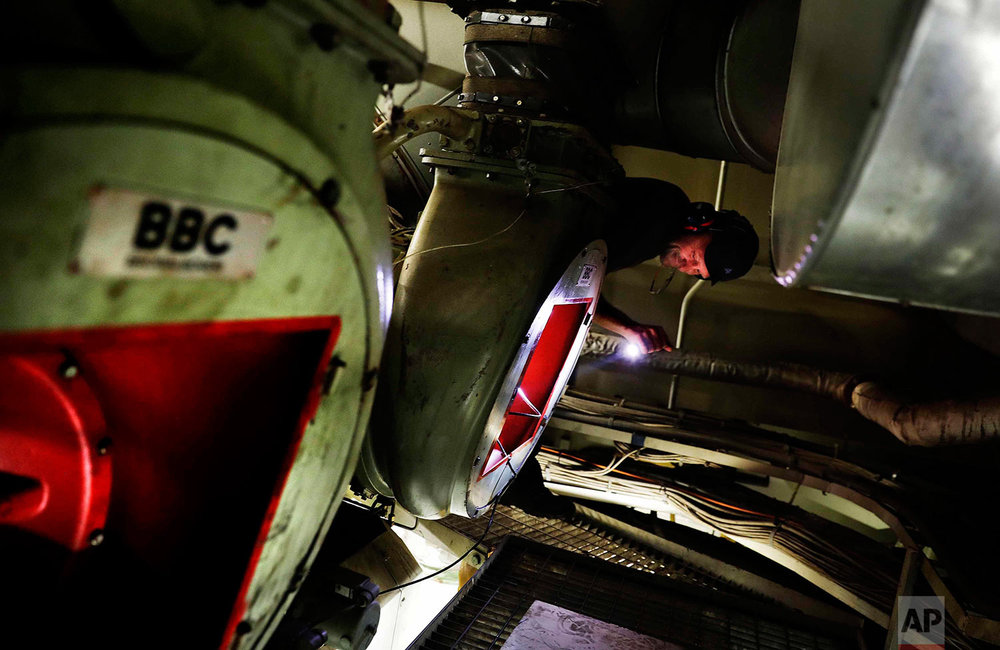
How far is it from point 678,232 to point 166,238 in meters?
2.24

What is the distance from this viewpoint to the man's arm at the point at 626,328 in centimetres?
270

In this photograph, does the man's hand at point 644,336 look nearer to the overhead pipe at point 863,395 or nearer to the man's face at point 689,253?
the man's face at point 689,253

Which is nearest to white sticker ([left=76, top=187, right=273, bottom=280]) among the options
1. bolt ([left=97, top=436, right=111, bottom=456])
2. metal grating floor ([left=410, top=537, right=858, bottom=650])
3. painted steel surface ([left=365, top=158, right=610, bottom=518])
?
bolt ([left=97, top=436, right=111, bottom=456])

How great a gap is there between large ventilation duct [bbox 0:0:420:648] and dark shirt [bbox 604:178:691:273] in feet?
5.32

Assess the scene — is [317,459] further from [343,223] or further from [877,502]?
[877,502]

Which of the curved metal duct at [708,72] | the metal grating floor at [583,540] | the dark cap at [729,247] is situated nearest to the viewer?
the curved metal duct at [708,72]

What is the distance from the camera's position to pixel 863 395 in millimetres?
2875

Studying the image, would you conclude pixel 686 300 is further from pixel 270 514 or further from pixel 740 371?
pixel 270 514

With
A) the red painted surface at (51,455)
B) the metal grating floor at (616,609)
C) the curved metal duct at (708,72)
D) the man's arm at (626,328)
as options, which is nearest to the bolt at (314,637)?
the metal grating floor at (616,609)

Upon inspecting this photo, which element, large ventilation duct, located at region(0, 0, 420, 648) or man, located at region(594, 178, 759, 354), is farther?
man, located at region(594, 178, 759, 354)

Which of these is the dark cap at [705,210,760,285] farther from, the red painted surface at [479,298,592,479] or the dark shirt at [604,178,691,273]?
the red painted surface at [479,298,592,479]

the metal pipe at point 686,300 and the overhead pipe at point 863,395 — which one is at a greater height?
the metal pipe at point 686,300

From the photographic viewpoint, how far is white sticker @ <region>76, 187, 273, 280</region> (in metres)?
0.54

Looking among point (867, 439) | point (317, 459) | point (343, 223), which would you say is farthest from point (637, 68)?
point (867, 439)
